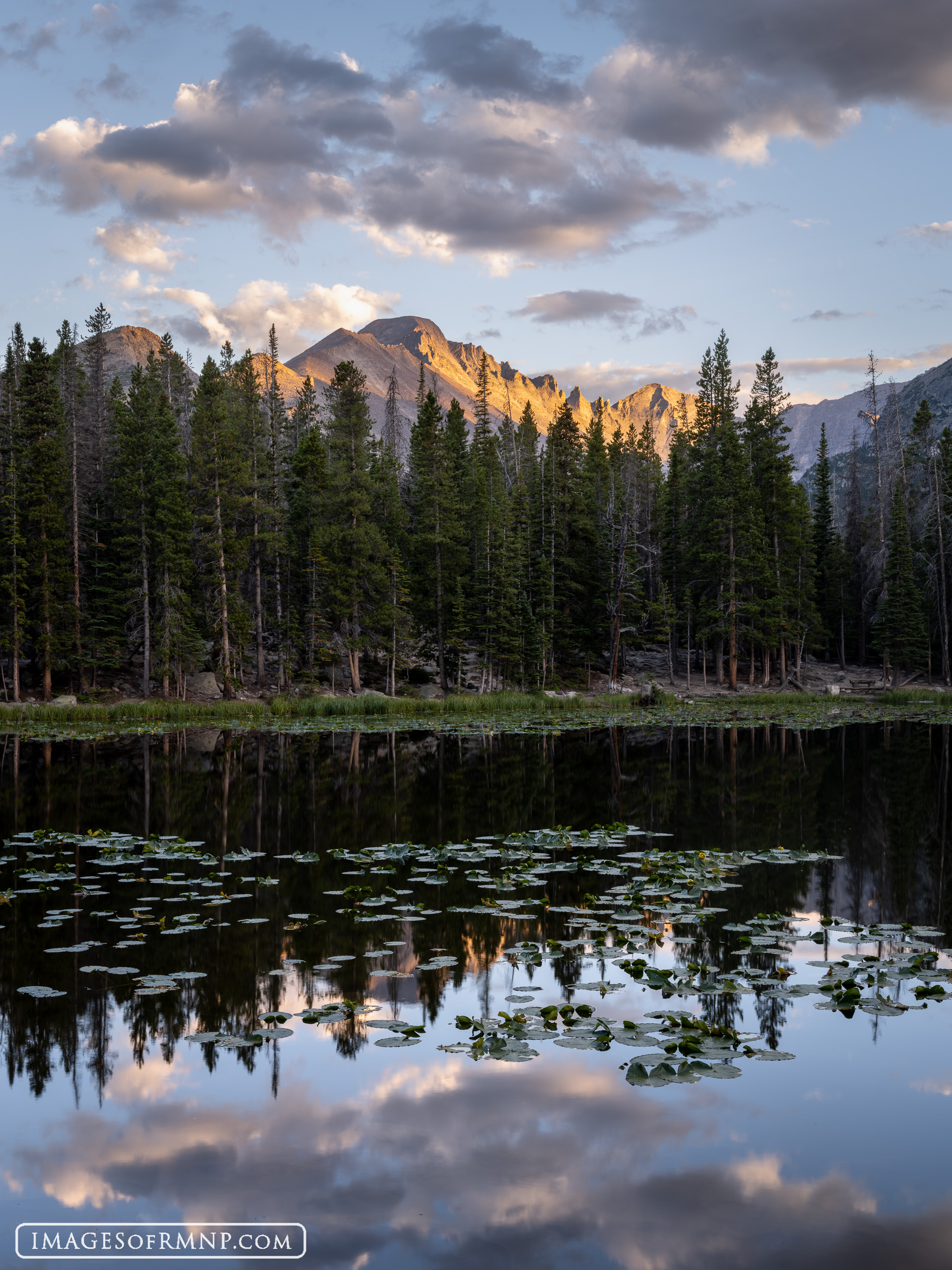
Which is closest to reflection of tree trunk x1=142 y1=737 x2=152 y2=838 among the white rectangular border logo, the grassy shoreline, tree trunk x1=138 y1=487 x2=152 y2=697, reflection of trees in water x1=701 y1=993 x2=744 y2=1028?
the grassy shoreline

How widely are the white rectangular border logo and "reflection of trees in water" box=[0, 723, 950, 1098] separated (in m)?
1.33

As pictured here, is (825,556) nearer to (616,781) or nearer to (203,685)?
(203,685)

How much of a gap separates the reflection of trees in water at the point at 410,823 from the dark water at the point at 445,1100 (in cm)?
5

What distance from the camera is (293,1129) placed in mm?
4844

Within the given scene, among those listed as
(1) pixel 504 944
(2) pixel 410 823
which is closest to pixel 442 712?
(2) pixel 410 823

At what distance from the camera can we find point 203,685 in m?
49.7

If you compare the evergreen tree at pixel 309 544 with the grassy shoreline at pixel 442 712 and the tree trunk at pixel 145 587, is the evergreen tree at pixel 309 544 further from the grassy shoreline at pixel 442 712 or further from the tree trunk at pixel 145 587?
the tree trunk at pixel 145 587

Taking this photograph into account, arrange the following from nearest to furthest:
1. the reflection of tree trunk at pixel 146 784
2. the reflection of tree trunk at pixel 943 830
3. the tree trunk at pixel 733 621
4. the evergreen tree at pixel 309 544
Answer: the reflection of tree trunk at pixel 943 830
the reflection of tree trunk at pixel 146 784
the evergreen tree at pixel 309 544
the tree trunk at pixel 733 621

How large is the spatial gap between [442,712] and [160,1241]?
38.3m

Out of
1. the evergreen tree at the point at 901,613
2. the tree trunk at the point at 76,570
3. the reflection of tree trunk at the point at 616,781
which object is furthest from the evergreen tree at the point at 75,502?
the evergreen tree at the point at 901,613

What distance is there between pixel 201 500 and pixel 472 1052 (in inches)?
1828

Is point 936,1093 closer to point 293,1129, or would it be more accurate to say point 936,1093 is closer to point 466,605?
point 293,1129

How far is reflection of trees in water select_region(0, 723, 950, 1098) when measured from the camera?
6523mm

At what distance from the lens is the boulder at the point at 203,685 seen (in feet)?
161
